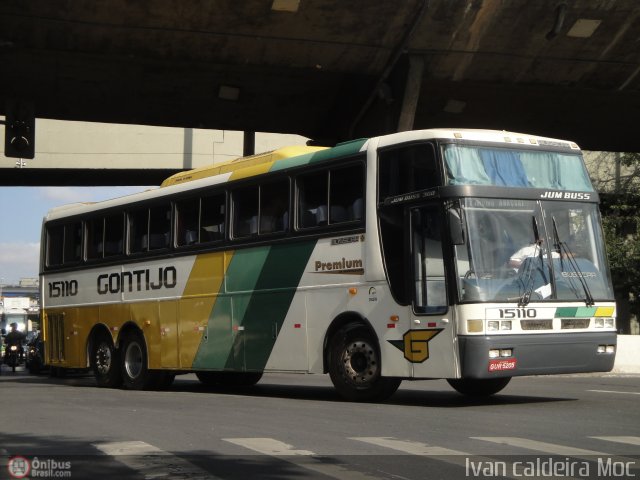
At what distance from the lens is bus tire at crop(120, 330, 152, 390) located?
19034 mm

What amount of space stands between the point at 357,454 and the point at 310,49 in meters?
15.7

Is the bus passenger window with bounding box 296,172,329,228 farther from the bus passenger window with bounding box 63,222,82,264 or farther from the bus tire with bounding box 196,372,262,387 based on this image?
the bus passenger window with bounding box 63,222,82,264

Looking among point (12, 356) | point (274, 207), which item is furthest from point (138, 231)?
point (12, 356)

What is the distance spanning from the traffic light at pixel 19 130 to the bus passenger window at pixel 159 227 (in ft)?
9.74

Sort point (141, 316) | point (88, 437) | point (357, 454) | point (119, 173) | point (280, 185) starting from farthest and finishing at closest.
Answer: point (119, 173) < point (141, 316) < point (280, 185) < point (88, 437) < point (357, 454)

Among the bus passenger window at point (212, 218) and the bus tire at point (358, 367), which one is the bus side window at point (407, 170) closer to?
the bus tire at point (358, 367)

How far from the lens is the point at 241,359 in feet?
54.5

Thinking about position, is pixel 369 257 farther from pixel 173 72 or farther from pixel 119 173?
pixel 119 173

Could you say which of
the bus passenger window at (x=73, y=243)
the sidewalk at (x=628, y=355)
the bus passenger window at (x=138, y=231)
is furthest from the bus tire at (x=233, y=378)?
the sidewalk at (x=628, y=355)

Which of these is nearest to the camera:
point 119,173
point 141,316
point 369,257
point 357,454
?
point 357,454

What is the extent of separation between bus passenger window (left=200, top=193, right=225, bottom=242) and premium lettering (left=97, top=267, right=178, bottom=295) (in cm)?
106

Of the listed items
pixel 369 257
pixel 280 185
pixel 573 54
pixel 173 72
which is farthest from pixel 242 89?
pixel 369 257

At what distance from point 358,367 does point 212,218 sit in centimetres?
414

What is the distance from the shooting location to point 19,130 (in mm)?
20375
